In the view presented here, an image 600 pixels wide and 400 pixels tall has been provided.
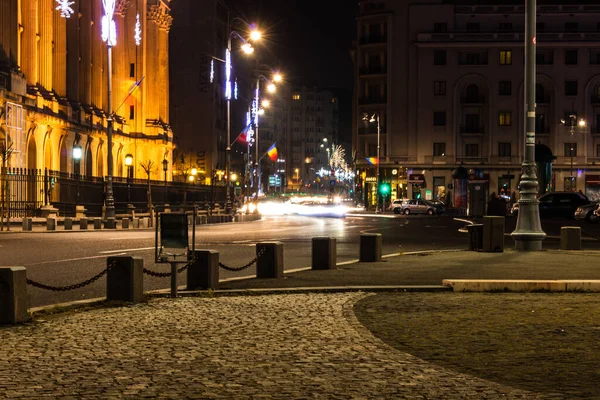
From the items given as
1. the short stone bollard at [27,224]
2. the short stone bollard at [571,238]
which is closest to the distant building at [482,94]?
the short stone bollard at [27,224]

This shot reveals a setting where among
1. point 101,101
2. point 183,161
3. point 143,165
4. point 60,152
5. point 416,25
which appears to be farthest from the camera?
point 183,161

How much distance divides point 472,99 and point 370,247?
3017 inches

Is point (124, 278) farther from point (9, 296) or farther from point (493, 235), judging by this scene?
point (493, 235)

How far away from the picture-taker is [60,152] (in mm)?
63562

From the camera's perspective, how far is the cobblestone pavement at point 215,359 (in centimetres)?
699

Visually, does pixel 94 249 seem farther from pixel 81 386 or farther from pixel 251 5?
pixel 251 5

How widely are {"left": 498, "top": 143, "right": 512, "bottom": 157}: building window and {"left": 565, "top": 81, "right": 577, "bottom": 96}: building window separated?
8.11 meters

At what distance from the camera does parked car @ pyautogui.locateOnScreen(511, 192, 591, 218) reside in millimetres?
57812

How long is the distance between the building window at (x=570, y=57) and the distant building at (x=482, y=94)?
0.14 metres

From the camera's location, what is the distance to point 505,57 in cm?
9262

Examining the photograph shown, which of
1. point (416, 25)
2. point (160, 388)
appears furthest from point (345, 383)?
point (416, 25)

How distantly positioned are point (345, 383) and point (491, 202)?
22661mm

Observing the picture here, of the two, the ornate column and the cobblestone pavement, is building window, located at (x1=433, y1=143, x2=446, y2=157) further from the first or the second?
the cobblestone pavement

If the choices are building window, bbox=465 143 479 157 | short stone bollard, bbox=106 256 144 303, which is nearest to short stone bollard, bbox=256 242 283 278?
short stone bollard, bbox=106 256 144 303
